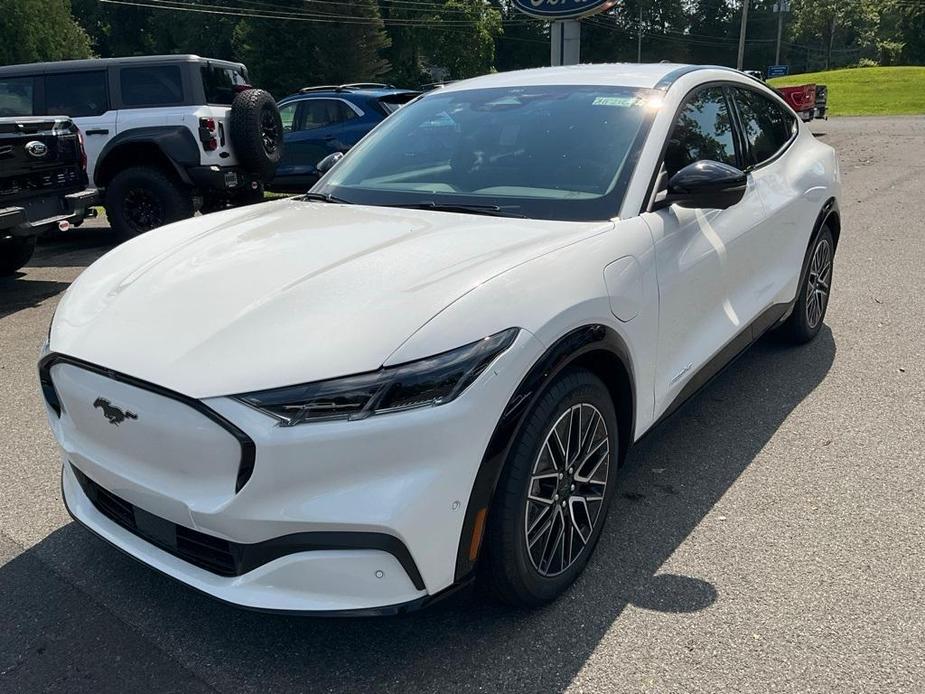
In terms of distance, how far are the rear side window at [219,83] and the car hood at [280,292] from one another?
22.2 feet

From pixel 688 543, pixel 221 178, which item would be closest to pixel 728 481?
pixel 688 543

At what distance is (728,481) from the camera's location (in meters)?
3.33

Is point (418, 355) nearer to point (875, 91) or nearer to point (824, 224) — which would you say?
point (824, 224)

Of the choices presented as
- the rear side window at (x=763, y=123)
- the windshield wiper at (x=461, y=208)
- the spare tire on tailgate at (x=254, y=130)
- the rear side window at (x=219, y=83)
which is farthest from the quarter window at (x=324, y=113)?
the windshield wiper at (x=461, y=208)

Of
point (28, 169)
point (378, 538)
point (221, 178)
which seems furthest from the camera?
point (221, 178)

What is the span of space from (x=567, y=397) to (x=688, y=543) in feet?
3.09

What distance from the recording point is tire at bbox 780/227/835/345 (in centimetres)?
459

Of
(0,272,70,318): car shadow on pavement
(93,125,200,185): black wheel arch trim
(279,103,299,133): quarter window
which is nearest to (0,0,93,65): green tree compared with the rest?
(279,103,299,133): quarter window

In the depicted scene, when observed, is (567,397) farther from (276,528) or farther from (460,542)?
(276,528)

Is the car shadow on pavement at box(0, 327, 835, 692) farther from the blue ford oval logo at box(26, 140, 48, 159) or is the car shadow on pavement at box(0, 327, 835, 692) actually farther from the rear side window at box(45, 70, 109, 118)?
the rear side window at box(45, 70, 109, 118)

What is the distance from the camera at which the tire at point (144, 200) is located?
8.74 m

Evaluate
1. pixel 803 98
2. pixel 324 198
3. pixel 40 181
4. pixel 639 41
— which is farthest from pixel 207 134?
pixel 639 41

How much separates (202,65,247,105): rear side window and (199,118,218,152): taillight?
17.2 inches

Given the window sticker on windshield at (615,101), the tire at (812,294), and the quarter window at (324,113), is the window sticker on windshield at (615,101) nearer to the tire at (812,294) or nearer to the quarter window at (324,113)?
the tire at (812,294)
